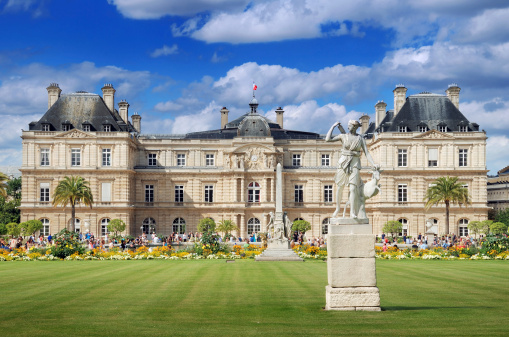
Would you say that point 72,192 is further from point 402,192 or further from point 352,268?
point 352,268

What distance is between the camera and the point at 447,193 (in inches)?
2982

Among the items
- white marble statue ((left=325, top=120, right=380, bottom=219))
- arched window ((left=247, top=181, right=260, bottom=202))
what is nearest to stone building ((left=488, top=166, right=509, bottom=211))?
arched window ((left=247, top=181, right=260, bottom=202))

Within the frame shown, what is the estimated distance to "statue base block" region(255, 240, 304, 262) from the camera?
4394 cm

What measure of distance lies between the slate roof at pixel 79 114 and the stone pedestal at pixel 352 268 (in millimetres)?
67554

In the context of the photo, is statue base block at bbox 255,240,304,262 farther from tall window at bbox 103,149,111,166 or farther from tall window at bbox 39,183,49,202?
tall window at bbox 39,183,49,202

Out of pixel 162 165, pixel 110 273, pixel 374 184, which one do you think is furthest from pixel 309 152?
pixel 374 184

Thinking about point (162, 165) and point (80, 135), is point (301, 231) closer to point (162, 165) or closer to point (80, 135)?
point (162, 165)

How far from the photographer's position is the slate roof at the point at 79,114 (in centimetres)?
8238

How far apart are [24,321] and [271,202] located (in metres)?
67.8

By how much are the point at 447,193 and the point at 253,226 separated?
23560 millimetres

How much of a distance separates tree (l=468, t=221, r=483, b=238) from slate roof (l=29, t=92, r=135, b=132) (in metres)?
43.4

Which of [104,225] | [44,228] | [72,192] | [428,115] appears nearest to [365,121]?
[428,115]

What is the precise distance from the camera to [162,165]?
289ft

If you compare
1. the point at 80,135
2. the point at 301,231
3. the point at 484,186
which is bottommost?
the point at 301,231
